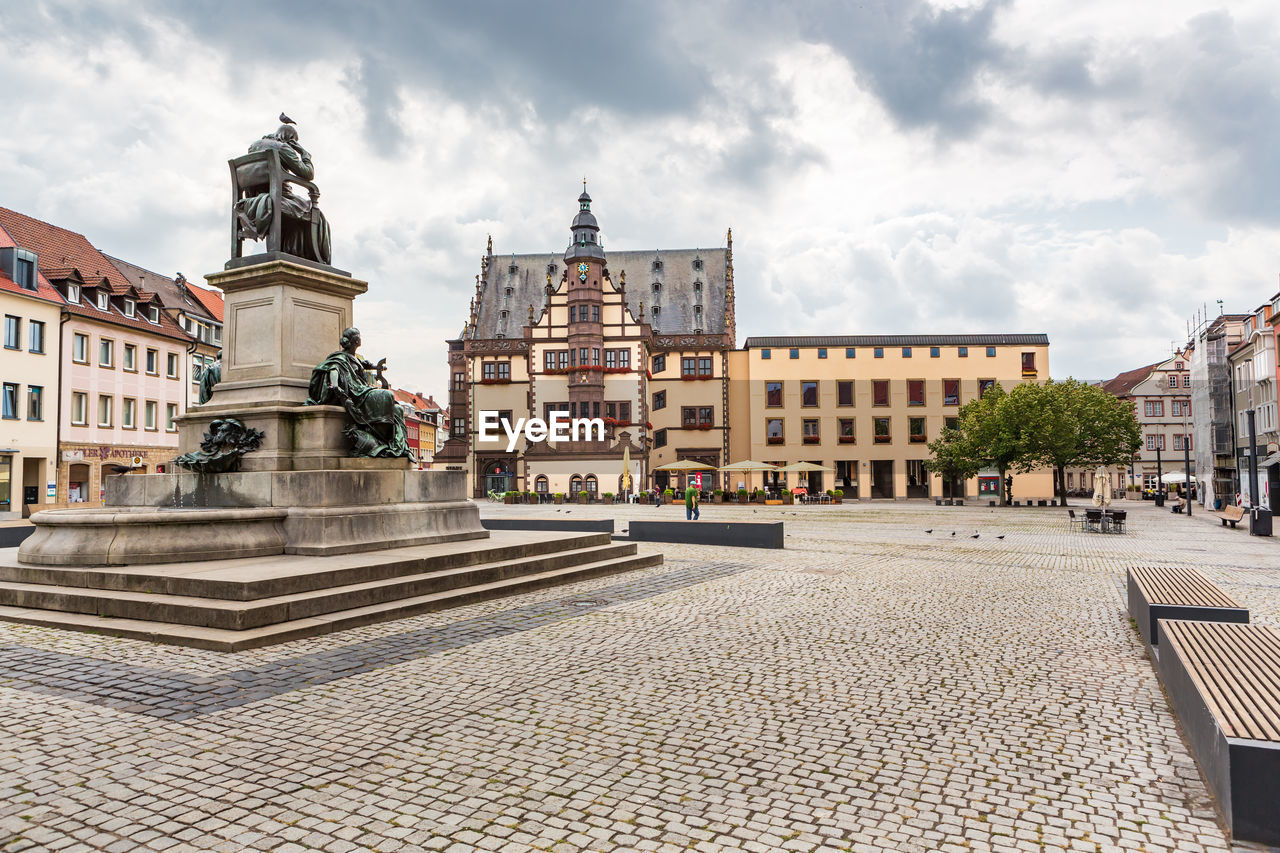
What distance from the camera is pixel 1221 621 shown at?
7.87 meters

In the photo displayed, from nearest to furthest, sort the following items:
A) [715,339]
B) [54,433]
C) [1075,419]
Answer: [54,433] < [1075,419] < [715,339]

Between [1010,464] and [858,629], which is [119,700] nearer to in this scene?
[858,629]

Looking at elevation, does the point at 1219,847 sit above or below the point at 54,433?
below

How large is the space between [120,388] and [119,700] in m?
40.5

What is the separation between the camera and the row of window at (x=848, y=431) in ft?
203

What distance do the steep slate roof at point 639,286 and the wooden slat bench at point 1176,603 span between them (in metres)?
58.9

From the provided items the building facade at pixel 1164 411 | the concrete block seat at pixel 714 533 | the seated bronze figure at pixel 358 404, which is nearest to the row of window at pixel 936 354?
the building facade at pixel 1164 411

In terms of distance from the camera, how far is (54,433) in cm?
3678

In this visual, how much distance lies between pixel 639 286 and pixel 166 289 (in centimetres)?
3574

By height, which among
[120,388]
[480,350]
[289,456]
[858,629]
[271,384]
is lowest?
[858,629]

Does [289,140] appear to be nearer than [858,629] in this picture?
No

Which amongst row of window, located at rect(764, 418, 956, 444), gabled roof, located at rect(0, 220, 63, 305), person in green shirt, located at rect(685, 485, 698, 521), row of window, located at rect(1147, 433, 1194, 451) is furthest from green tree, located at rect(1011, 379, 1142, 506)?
gabled roof, located at rect(0, 220, 63, 305)

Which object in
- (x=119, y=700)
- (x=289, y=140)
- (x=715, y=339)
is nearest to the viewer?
(x=119, y=700)

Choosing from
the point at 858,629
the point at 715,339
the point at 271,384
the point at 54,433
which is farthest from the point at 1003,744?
the point at 715,339
